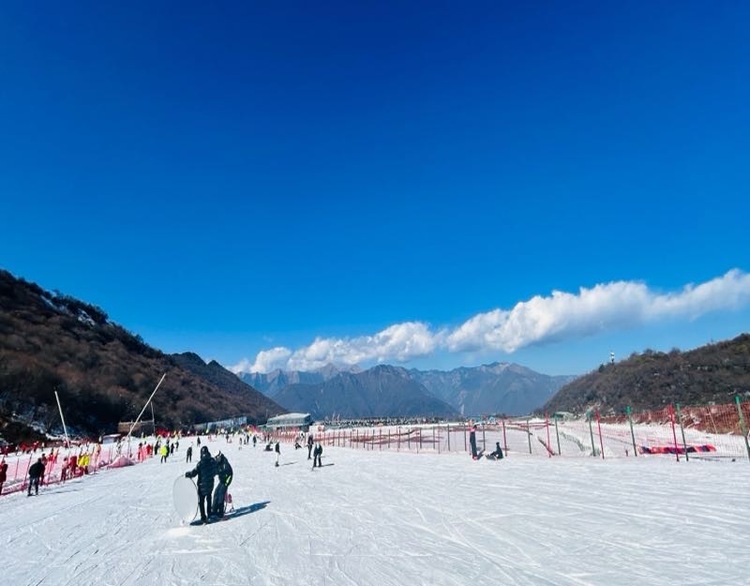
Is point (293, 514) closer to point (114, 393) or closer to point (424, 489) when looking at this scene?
point (424, 489)

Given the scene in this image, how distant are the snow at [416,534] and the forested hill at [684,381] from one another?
49.9m

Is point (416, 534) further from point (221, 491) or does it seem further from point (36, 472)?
point (36, 472)

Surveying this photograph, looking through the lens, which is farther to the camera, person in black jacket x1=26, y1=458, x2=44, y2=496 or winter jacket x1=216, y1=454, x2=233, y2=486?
person in black jacket x1=26, y1=458, x2=44, y2=496

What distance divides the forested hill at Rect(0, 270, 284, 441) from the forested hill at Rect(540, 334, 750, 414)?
83782mm

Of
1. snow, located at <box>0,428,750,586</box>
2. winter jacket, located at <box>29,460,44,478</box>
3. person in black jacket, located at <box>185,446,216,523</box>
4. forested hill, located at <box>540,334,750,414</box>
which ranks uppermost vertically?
forested hill, located at <box>540,334,750,414</box>

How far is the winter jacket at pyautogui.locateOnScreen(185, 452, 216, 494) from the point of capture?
40.5 ft

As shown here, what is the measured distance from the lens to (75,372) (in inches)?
3656

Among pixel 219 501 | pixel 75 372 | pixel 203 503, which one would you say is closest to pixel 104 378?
pixel 75 372

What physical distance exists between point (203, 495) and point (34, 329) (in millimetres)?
116469

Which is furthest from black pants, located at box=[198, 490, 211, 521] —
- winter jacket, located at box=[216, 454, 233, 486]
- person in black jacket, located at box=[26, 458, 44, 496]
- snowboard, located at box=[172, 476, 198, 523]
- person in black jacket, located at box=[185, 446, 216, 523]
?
person in black jacket, located at box=[26, 458, 44, 496]

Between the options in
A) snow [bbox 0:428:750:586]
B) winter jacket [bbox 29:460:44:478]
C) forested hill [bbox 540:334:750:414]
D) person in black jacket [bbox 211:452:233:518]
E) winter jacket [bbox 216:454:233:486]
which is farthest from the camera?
forested hill [bbox 540:334:750:414]

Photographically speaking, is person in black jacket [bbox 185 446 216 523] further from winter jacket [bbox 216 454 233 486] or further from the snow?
the snow

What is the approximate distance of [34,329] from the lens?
103375 mm

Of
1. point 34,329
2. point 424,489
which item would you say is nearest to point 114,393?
point 34,329
